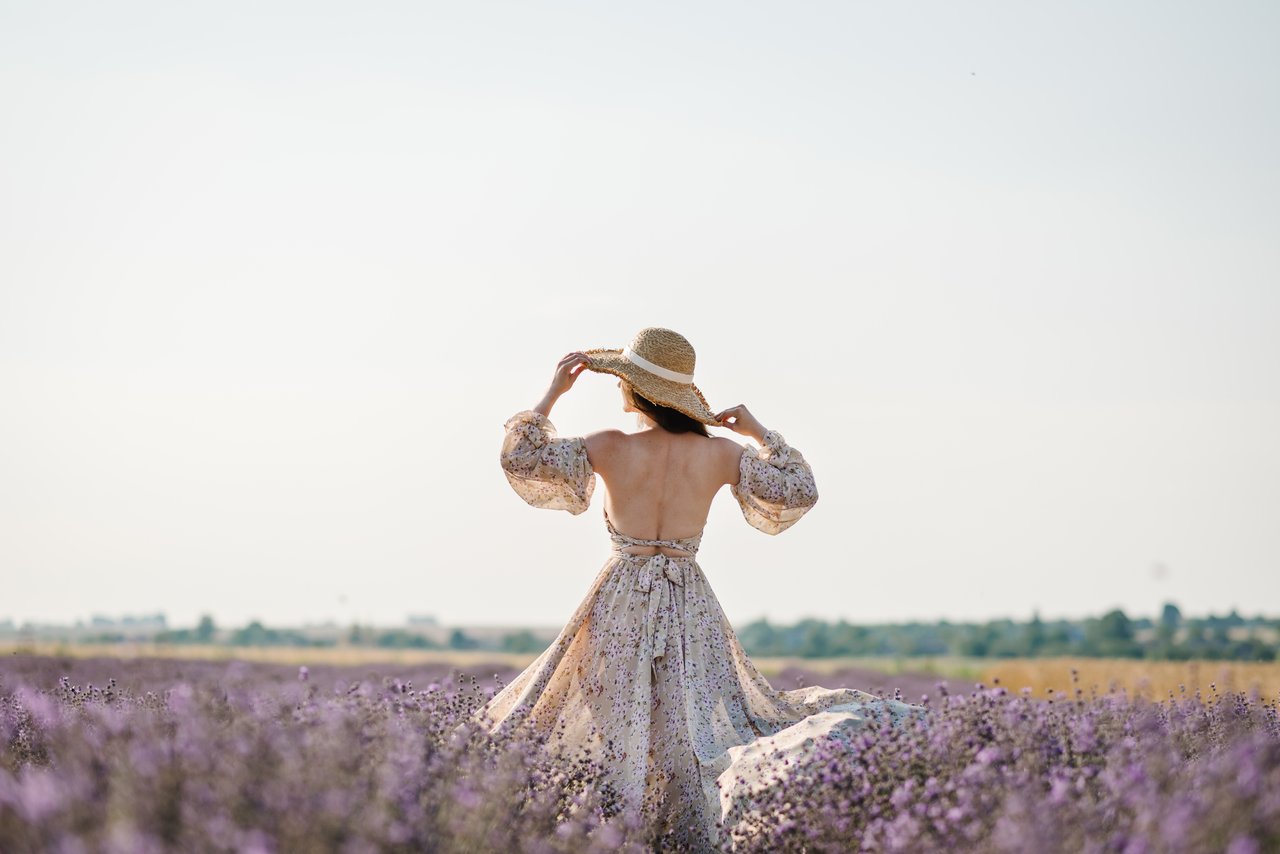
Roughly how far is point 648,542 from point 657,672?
51 centimetres

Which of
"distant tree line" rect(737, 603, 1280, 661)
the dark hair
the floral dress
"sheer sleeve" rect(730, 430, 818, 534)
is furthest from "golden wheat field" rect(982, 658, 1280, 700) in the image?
"distant tree line" rect(737, 603, 1280, 661)

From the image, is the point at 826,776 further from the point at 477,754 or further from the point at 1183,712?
the point at 1183,712

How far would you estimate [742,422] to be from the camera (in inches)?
228

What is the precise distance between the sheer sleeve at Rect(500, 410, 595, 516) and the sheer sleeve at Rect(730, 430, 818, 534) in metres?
0.62

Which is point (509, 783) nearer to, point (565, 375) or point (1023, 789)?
point (1023, 789)

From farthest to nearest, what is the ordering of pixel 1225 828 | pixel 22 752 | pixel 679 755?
pixel 679 755 < pixel 22 752 < pixel 1225 828

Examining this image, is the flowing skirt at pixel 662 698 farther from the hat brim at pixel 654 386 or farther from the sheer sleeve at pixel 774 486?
the hat brim at pixel 654 386

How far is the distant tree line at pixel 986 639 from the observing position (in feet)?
88.3

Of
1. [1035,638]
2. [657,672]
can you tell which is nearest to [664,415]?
[657,672]

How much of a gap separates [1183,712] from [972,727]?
6.34 feet

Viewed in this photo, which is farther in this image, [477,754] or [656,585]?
[656,585]

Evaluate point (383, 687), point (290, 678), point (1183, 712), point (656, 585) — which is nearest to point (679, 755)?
point (656, 585)

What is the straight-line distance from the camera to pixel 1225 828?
3049mm

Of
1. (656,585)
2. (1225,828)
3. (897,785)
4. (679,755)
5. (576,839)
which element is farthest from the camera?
(656,585)
